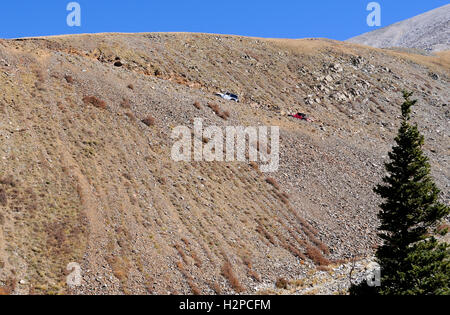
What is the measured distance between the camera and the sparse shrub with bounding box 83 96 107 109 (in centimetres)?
3975

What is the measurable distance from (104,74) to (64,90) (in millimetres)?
8028

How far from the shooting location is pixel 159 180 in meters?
34.6

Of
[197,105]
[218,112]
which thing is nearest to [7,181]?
[197,105]

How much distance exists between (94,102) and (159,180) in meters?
12.4

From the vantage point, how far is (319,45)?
88750mm

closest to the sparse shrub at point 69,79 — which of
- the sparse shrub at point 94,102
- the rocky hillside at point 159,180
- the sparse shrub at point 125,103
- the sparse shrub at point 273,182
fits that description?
the rocky hillside at point 159,180

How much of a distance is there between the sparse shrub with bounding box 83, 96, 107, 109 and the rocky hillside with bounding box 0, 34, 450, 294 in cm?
20

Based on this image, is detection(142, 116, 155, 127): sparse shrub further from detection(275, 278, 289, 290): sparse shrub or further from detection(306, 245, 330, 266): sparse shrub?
detection(275, 278, 289, 290): sparse shrub

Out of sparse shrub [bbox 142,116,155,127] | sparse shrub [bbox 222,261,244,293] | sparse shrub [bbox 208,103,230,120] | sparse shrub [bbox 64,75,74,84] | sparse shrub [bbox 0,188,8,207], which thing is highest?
sparse shrub [bbox 64,75,74,84]

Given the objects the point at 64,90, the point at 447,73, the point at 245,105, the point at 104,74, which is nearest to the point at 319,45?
the point at 447,73

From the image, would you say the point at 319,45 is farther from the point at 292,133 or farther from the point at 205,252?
the point at 205,252

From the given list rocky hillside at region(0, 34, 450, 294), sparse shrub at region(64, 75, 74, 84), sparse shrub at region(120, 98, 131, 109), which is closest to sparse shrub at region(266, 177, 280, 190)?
rocky hillside at region(0, 34, 450, 294)
